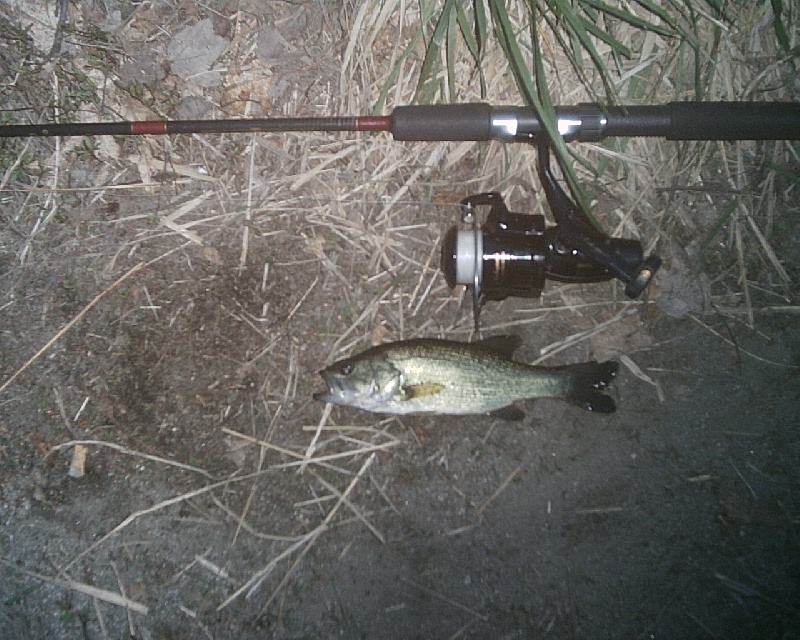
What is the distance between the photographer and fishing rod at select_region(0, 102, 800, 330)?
2.24 metres

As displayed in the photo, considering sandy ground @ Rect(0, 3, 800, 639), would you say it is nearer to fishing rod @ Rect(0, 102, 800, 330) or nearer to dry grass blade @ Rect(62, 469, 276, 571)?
dry grass blade @ Rect(62, 469, 276, 571)

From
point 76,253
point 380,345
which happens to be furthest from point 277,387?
point 76,253

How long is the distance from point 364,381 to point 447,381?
346 mm

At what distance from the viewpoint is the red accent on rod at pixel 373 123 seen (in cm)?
229

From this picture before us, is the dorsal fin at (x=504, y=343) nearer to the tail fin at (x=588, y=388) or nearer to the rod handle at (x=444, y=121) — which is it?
the tail fin at (x=588, y=388)

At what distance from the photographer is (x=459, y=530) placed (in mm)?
2607

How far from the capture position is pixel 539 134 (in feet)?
7.52

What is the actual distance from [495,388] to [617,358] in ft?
2.19

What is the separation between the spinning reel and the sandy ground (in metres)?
0.36

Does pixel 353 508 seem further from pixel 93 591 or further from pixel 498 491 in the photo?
pixel 93 591

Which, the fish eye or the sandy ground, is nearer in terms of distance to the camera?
the fish eye

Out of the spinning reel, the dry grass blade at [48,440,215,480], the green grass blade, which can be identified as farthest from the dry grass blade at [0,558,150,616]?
the green grass blade

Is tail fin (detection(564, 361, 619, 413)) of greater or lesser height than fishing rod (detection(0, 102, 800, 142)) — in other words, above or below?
below

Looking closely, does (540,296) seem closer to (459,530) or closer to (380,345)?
(380,345)
